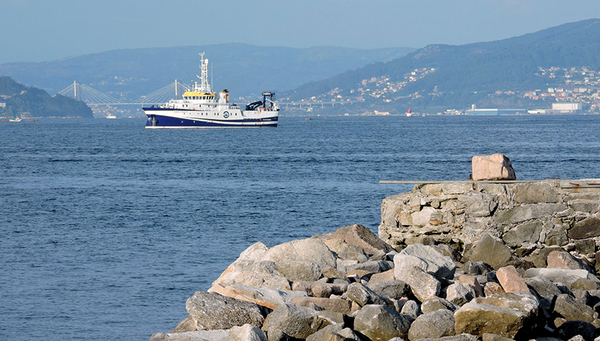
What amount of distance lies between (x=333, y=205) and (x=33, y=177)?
60.3 ft

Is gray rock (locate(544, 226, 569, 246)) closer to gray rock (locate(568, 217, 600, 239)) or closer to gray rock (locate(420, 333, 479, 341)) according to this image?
gray rock (locate(568, 217, 600, 239))

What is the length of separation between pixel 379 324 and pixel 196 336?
1801 millimetres

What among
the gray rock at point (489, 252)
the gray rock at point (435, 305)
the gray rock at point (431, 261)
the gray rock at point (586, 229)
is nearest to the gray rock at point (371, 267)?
the gray rock at point (431, 261)

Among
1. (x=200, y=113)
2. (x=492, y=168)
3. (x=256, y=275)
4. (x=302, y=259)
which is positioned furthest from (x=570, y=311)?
(x=200, y=113)

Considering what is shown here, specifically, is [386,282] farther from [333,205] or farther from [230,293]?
[333,205]

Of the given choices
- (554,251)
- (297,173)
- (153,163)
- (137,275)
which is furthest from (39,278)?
(153,163)

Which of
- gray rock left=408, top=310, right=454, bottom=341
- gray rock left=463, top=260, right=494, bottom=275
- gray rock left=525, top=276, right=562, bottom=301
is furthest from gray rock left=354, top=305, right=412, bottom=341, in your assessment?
gray rock left=463, top=260, right=494, bottom=275

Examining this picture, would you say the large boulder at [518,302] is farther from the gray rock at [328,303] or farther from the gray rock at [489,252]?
the gray rock at [489,252]

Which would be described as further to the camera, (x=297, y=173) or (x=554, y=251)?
(x=297, y=173)

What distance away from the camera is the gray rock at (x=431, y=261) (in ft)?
30.9

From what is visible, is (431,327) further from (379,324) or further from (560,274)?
(560,274)

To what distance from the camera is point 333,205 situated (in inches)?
990

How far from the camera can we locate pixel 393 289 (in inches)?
350

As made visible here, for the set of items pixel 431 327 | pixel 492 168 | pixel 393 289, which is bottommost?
pixel 431 327
